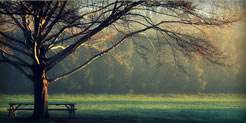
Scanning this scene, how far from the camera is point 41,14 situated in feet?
32.6

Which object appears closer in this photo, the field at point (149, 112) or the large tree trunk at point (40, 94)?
the large tree trunk at point (40, 94)

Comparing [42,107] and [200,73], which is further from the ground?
[200,73]

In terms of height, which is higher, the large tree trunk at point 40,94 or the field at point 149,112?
the large tree trunk at point 40,94

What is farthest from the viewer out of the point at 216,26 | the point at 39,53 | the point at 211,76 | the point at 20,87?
the point at 211,76

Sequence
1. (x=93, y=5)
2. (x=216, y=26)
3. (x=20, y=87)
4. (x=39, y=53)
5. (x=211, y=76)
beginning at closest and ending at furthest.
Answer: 1. (x=93, y=5)
2. (x=216, y=26)
3. (x=39, y=53)
4. (x=20, y=87)
5. (x=211, y=76)

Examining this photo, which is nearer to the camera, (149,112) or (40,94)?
(40,94)

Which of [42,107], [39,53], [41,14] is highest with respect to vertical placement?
[41,14]

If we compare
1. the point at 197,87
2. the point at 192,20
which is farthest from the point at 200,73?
the point at 192,20

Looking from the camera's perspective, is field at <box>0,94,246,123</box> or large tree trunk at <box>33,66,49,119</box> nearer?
large tree trunk at <box>33,66,49,119</box>

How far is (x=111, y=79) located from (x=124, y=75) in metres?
1.32

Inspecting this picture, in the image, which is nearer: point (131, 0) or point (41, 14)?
point (41, 14)

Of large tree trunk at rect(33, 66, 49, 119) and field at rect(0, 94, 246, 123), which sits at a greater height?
large tree trunk at rect(33, 66, 49, 119)

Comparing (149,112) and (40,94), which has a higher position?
(40,94)

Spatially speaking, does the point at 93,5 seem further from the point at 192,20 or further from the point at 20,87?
the point at 20,87
